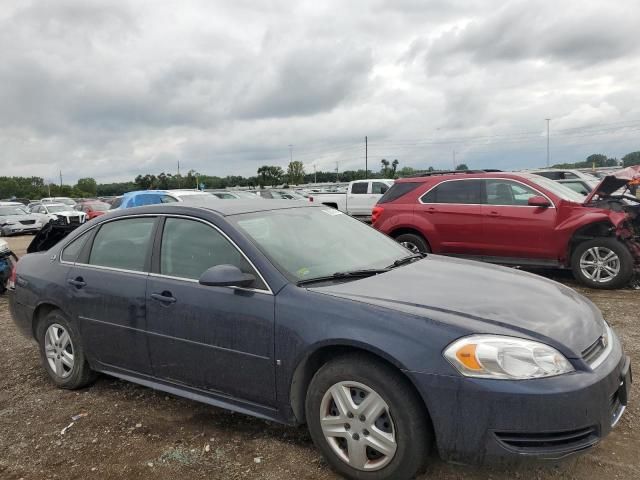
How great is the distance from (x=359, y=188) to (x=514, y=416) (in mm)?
19870

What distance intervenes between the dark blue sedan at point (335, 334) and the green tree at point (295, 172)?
2925 inches

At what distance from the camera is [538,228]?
Result: 7.66m

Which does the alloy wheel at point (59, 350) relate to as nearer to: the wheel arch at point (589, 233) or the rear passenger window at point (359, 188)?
the wheel arch at point (589, 233)

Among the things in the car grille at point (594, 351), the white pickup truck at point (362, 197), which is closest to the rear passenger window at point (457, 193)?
the car grille at point (594, 351)

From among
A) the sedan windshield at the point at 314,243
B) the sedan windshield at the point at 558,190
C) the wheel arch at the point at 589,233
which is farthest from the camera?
the sedan windshield at the point at 558,190

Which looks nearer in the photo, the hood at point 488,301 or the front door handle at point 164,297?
the hood at point 488,301

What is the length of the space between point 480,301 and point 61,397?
3.34 metres

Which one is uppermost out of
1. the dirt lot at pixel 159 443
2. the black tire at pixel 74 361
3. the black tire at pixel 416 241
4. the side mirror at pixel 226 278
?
the side mirror at pixel 226 278

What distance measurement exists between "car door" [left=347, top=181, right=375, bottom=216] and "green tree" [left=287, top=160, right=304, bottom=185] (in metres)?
56.2

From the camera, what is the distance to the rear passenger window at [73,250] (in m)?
4.26

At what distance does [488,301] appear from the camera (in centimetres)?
290

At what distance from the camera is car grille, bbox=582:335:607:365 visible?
8.64 ft

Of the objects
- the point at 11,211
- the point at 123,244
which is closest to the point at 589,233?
the point at 123,244

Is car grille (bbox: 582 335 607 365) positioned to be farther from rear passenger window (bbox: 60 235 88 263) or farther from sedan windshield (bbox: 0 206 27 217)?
sedan windshield (bbox: 0 206 27 217)
